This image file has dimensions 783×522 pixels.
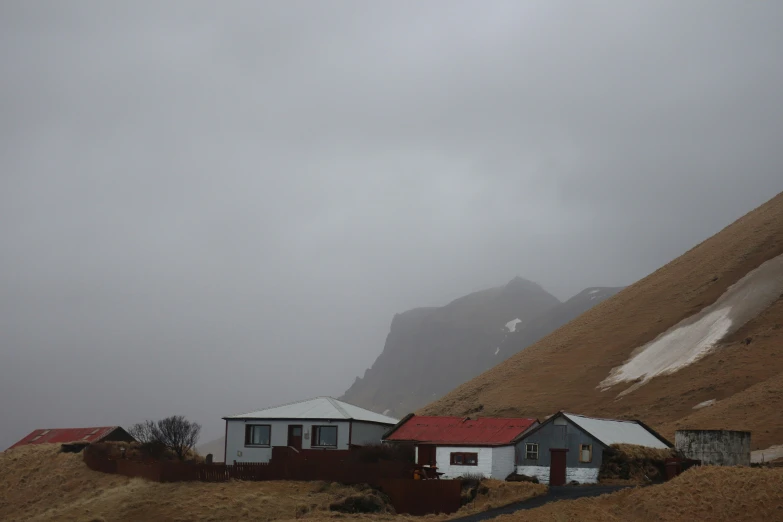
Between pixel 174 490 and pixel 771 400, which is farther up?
pixel 771 400

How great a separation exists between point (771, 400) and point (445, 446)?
27.0 metres

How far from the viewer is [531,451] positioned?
147 feet

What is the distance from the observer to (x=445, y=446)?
45000mm

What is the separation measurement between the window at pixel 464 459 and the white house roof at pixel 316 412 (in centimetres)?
731

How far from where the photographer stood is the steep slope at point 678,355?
6631 cm

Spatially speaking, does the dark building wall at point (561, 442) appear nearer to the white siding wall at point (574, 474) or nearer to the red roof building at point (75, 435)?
the white siding wall at point (574, 474)

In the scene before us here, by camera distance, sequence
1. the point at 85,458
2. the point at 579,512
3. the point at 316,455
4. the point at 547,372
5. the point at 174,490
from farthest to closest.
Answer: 1. the point at 547,372
2. the point at 85,458
3. the point at 316,455
4. the point at 174,490
5. the point at 579,512

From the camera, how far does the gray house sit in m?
43.1

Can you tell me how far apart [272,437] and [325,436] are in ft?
10.2

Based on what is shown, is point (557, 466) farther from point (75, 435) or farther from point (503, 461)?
point (75, 435)

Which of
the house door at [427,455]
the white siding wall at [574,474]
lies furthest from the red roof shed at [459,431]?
the white siding wall at [574,474]

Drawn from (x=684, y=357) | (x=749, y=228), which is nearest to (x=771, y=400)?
(x=684, y=357)

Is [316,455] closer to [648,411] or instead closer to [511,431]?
[511,431]

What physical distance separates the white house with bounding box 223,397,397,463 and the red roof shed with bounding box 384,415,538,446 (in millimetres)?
1968
